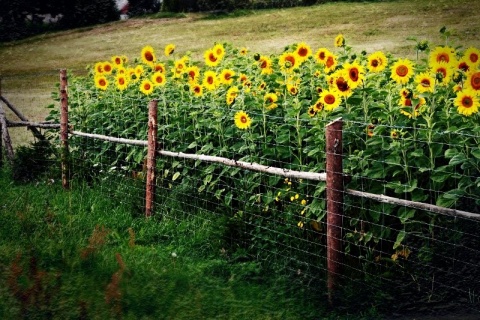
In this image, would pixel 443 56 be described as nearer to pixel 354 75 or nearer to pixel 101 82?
pixel 354 75

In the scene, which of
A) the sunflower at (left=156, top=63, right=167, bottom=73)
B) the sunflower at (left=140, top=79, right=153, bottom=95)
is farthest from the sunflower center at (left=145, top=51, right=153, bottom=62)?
the sunflower at (left=140, top=79, right=153, bottom=95)

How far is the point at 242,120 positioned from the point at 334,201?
1.42m

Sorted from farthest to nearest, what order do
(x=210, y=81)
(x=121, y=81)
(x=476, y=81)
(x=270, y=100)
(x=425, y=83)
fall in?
1. (x=121, y=81)
2. (x=210, y=81)
3. (x=270, y=100)
4. (x=425, y=83)
5. (x=476, y=81)

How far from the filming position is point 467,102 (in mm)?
4793

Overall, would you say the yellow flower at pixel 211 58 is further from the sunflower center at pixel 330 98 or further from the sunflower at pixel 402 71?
the sunflower at pixel 402 71

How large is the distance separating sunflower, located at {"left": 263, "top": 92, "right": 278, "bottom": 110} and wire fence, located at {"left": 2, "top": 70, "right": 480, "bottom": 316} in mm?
115

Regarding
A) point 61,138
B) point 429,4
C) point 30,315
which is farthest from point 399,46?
point 30,315

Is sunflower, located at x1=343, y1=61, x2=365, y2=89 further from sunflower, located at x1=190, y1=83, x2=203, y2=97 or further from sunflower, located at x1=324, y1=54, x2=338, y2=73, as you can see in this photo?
sunflower, located at x1=190, y1=83, x2=203, y2=97

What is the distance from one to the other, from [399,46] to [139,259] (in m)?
15.6

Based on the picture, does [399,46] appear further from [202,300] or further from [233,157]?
[202,300]

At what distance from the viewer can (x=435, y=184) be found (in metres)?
5.00

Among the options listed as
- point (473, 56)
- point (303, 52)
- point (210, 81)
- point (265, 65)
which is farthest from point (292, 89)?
point (473, 56)

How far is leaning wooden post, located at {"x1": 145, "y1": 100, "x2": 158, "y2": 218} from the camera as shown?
6.87 meters

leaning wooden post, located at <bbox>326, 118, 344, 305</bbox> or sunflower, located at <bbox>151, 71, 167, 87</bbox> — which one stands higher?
sunflower, located at <bbox>151, 71, 167, 87</bbox>
